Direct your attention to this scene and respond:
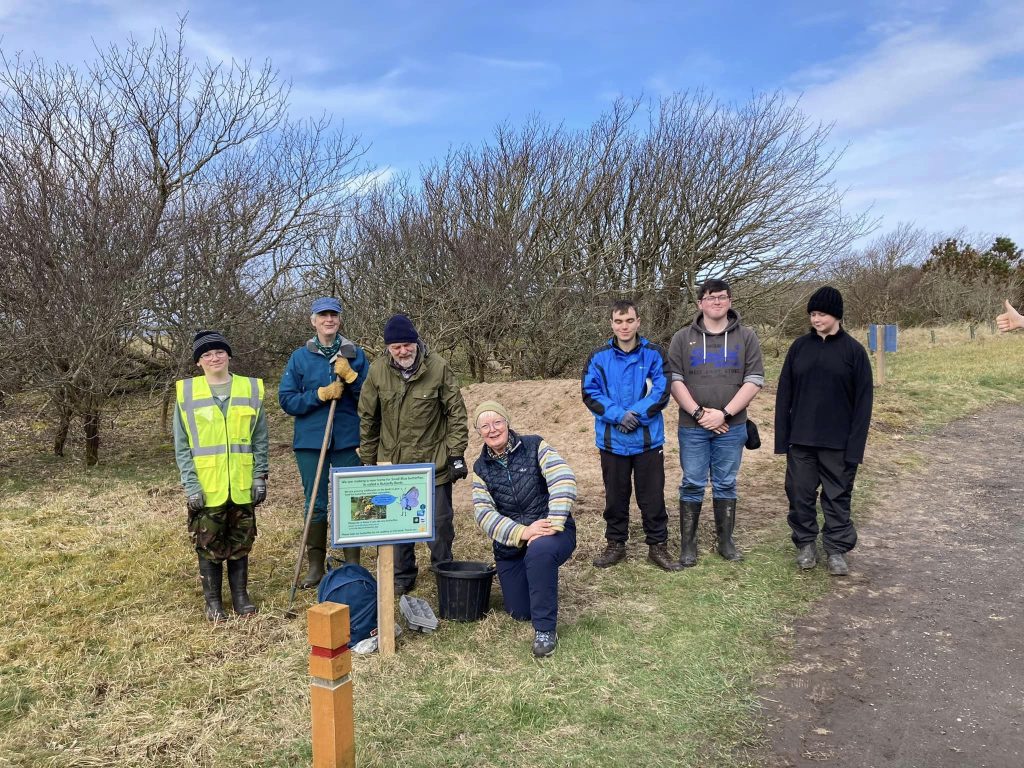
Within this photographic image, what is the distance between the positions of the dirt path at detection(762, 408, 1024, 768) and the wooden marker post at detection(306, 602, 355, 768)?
1.74 meters

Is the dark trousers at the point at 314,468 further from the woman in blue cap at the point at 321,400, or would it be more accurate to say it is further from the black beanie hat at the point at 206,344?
the black beanie hat at the point at 206,344

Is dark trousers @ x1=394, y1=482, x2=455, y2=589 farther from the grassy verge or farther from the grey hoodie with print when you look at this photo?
the grey hoodie with print

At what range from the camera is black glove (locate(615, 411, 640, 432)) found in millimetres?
4895

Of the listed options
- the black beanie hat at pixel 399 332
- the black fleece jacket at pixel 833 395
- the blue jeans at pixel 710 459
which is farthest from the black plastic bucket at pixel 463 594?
the black fleece jacket at pixel 833 395

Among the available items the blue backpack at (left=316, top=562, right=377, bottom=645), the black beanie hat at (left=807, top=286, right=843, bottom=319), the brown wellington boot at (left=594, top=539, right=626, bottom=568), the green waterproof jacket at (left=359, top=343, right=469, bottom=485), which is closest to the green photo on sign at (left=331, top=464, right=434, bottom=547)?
the blue backpack at (left=316, top=562, right=377, bottom=645)

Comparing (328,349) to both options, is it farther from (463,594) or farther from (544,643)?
(544,643)

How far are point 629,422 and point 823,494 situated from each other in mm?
1490

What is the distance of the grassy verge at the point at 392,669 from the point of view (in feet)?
9.95

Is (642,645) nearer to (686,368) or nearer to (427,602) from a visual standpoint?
(427,602)

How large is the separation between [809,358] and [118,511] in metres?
6.55

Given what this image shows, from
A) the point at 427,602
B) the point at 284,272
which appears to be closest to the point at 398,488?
the point at 427,602

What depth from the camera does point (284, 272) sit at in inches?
517

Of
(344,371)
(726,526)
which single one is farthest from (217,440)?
(726,526)

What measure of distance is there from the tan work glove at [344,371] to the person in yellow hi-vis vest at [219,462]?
1.70 feet
